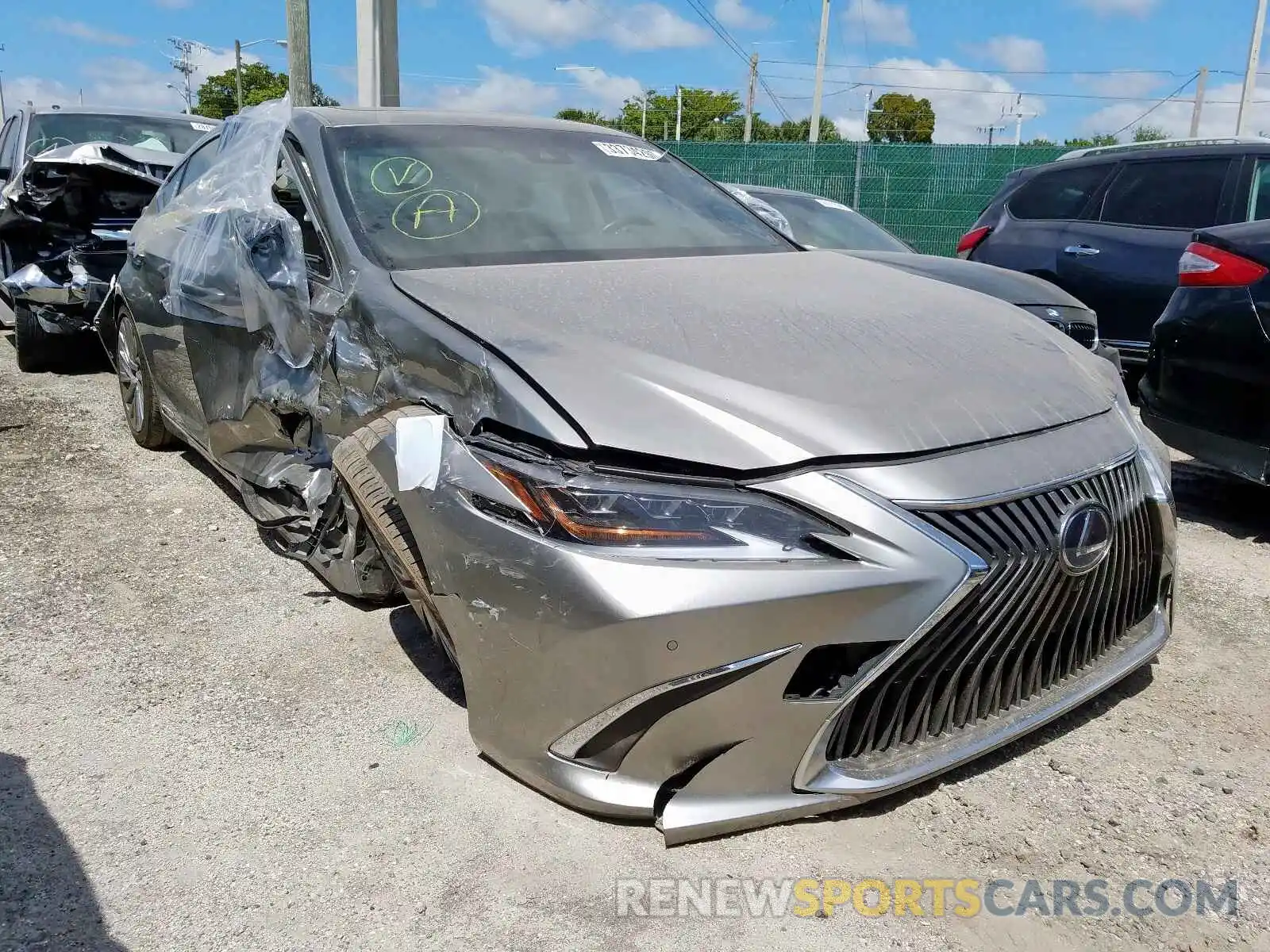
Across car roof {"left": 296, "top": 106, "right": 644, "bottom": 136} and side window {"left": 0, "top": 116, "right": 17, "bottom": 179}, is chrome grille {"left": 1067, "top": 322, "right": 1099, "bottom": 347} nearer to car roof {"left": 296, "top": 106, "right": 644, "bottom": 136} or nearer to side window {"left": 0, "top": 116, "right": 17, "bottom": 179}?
car roof {"left": 296, "top": 106, "right": 644, "bottom": 136}

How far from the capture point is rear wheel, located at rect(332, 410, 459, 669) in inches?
92.2

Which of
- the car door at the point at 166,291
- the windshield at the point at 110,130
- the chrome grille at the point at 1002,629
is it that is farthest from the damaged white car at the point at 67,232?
the chrome grille at the point at 1002,629

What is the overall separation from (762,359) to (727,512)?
0.46 metres

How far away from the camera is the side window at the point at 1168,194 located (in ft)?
21.4

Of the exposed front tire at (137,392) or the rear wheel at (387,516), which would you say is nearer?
the rear wheel at (387,516)

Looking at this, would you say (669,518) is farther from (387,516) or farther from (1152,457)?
(1152,457)

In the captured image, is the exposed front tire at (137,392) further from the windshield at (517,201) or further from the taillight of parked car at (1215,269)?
the taillight of parked car at (1215,269)

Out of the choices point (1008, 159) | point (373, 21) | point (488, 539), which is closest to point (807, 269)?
point (488, 539)

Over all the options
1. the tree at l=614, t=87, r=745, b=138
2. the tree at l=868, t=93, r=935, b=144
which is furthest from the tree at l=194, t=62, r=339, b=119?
the tree at l=868, t=93, r=935, b=144

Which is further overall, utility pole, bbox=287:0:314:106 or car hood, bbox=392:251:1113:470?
utility pole, bbox=287:0:314:106

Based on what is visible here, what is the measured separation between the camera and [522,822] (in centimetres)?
226

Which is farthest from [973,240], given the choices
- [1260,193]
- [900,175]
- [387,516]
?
[900,175]

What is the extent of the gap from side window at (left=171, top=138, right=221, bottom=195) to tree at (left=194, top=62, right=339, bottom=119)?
64438mm

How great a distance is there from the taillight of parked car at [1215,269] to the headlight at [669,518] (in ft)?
9.63
